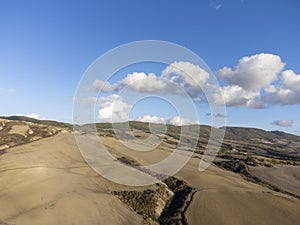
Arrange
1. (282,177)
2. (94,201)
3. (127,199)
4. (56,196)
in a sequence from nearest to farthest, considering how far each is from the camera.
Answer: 1. (94,201)
2. (56,196)
3. (127,199)
4. (282,177)

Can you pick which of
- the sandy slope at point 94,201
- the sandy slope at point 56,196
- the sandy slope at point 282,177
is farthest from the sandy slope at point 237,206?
the sandy slope at point 282,177

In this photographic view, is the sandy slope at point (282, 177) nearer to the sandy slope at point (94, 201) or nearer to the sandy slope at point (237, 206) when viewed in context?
the sandy slope at point (94, 201)

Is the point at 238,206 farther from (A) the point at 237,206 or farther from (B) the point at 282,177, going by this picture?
(B) the point at 282,177

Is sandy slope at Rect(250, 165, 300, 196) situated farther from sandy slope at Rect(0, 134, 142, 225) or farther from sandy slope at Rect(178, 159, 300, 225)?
sandy slope at Rect(0, 134, 142, 225)

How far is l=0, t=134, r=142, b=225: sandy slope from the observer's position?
1037 inches

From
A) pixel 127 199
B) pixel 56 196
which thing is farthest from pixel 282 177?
pixel 56 196

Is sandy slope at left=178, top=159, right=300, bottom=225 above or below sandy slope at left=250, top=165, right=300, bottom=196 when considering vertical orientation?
below

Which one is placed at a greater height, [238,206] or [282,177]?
[282,177]

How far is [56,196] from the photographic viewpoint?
31.7 m

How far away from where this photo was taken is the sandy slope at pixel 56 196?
86.4 ft

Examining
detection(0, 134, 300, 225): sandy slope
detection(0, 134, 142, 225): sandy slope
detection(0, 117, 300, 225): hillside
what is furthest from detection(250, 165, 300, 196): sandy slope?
detection(0, 134, 142, 225): sandy slope

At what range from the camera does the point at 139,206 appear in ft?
100

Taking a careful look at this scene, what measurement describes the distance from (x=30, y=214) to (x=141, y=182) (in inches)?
606

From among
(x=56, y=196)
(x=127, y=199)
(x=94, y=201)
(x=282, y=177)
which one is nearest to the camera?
(x=94, y=201)
